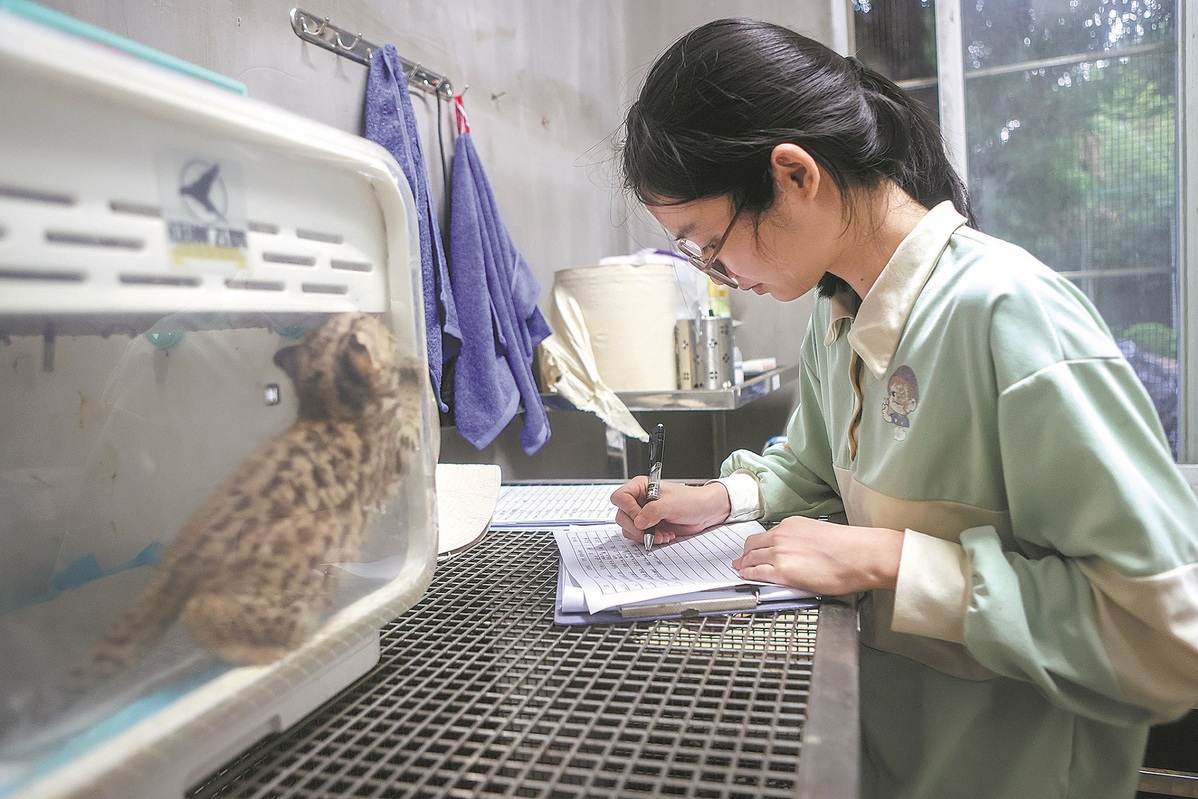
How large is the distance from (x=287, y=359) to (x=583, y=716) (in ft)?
1.05

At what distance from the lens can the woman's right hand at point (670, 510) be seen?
1.00 meters

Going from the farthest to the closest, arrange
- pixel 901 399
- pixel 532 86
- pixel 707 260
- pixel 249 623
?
pixel 532 86 < pixel 707 260 < pixel 901 399 < pixel 249 623

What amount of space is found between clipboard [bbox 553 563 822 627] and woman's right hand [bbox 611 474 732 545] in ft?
0.86

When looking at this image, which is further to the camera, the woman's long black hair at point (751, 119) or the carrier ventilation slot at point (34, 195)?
the woman's long black hair at point (751, 119)

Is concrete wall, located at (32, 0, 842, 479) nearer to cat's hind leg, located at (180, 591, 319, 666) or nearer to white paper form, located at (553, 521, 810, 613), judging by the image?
white paper form, located at (553, 521, 810, 613)

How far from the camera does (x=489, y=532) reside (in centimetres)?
109

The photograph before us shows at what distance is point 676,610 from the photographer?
2.39 ft

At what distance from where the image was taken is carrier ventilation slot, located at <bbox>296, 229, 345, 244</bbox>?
0.53 m

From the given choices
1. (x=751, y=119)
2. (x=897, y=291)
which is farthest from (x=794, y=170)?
(x=897, y=291)

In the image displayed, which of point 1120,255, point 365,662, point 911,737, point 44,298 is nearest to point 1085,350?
point 911,737

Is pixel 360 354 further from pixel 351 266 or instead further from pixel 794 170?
pixel 794 170

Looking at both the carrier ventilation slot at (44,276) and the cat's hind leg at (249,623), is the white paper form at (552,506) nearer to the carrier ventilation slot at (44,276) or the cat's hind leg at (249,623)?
the cat's hind leg at (249,623)

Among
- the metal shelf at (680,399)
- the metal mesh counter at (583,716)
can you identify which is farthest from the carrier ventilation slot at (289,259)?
the metal shelf at (680,399)

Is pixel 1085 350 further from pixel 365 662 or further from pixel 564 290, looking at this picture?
pixel 564 290
